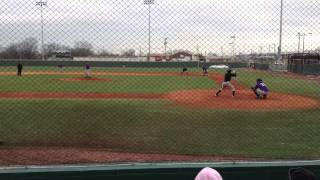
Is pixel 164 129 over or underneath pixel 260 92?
underneath

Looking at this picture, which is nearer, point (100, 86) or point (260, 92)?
point (260, 92)

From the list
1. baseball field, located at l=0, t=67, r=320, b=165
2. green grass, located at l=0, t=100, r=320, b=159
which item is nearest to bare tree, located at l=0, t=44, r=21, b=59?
baseball field, located at l=0, t=67, r=320, b=165

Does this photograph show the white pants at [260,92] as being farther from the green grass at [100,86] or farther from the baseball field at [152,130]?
the green grass at [100,86]

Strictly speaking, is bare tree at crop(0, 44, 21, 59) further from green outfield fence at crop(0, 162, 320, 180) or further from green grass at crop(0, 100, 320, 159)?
green grass at crop(0, 100, 320, 159)

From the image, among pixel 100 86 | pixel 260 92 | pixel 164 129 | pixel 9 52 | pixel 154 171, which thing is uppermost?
pixel 9 52

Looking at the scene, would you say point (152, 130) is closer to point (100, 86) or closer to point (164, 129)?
point (164, 129)

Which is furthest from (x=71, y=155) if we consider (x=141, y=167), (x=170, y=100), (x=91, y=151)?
(x=170, y=100)

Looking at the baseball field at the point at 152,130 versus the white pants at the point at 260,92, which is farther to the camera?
the white pants at the point at 260,92

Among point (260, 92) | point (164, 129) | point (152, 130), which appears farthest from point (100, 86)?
point (152, 130)

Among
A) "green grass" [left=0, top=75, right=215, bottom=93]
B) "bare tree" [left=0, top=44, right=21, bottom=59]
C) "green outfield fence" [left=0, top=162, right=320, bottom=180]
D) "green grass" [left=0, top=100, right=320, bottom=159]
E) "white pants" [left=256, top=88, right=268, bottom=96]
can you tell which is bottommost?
"green grass" [left=0, top=100, right=320, bottom=159]

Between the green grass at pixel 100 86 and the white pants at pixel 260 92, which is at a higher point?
the white pants at pixel 260 92

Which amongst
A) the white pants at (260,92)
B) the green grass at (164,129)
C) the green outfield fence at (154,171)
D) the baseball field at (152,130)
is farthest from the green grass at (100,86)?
the green outfield fence at (154,171)

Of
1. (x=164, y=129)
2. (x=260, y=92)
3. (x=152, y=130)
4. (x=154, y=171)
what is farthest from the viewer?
(x=260, y=92)

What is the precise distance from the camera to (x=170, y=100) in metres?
22.7
